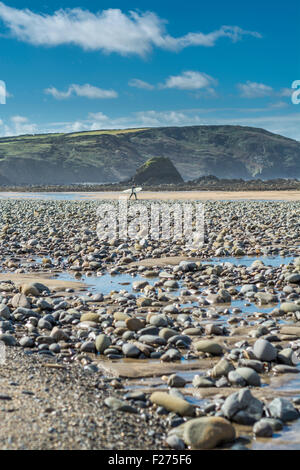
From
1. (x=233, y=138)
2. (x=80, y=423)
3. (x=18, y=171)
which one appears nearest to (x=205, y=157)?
(x=233, y=138)

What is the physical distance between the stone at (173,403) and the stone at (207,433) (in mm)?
311

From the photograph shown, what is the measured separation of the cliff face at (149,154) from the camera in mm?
139750

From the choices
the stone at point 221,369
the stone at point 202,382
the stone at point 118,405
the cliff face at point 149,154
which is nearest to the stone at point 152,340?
the stone at point 221,369

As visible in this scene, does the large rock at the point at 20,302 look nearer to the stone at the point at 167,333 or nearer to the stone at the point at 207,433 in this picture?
the stone at the point at 167,333

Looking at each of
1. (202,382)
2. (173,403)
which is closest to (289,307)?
(202,382)

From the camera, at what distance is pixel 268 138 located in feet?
566

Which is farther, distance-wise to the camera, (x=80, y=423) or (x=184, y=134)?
(x=184, y=134)

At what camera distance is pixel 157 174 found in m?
89.1

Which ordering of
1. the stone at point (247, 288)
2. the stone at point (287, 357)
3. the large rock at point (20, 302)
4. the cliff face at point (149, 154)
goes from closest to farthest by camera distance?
the stone at point (287, 357) < the large rock at point (20, 302) < the stone at point (247, 288) < the cliff face at point (149, 154)

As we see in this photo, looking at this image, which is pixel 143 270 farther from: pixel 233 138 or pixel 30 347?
pixel 233 138

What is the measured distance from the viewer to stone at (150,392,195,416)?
3.81 meters

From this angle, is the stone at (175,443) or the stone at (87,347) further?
the stone at (87,347)
